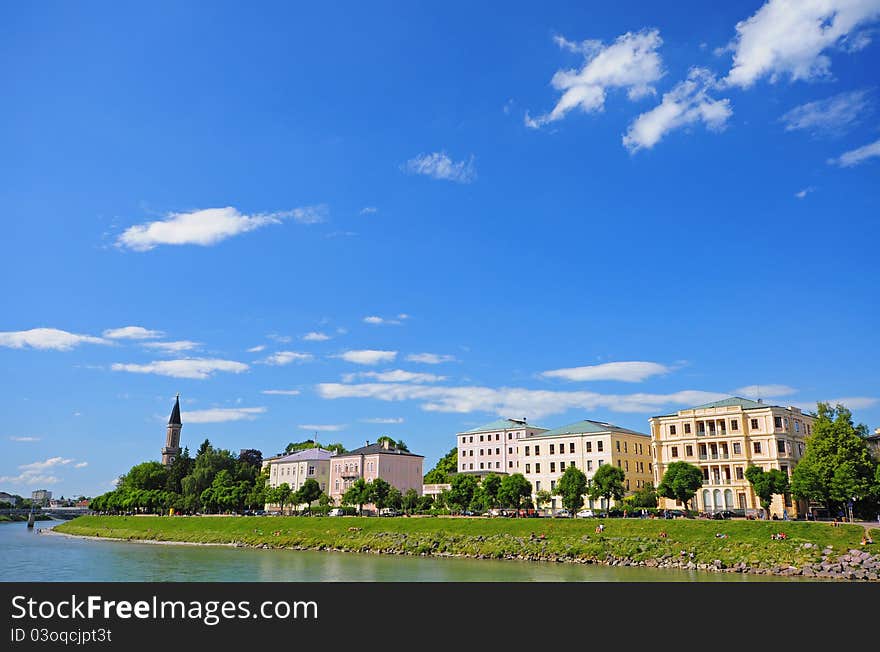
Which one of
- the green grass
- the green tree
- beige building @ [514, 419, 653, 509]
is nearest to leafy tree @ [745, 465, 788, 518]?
the green tree

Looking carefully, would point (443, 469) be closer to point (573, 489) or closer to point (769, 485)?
point (573, 489)

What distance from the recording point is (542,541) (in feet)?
184

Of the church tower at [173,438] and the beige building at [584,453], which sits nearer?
the beige building at [584,453]

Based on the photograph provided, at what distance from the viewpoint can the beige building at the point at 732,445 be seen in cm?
7056

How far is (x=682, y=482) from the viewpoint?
63906mm

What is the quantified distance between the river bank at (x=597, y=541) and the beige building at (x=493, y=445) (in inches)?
1138

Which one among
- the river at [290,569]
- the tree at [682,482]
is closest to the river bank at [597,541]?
the river at [290,569]

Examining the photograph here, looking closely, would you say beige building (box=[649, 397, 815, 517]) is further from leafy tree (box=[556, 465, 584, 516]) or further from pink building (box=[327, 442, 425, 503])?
pink building (box=[327, 442, 425, 503])

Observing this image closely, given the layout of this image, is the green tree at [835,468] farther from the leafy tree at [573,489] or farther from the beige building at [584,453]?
the beige building at [584,453]

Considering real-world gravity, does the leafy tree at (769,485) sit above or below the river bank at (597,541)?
above

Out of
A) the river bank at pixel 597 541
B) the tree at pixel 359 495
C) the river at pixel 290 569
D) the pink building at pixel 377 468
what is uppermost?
the pink building at pixel 377 468

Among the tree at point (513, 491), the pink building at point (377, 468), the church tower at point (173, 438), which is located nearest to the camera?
the tree at point (513, 491)

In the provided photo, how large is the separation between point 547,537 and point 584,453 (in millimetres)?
29051
